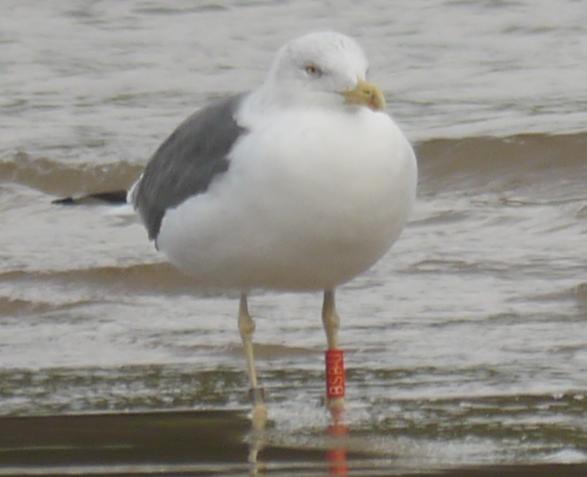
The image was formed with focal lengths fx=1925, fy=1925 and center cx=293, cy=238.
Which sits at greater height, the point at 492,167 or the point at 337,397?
the point at 337,397

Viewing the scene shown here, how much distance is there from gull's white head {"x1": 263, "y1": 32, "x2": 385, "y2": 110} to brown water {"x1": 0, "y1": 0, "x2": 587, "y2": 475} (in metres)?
1.03

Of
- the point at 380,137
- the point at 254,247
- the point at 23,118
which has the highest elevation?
the point at 380,137

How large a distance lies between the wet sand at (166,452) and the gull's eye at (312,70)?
1141 millimetres

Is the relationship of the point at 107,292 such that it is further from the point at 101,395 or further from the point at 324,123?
the point at 324,123

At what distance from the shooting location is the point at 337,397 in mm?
6406

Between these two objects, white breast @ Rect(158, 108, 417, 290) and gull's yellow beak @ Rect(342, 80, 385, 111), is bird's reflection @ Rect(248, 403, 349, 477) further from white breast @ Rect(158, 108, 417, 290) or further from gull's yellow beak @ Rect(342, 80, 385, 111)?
gull's yellow beak @ Rect(342, 80, 385, 111)

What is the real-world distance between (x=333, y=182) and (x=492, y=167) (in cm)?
498

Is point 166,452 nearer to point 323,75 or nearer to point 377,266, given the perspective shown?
point 323,75

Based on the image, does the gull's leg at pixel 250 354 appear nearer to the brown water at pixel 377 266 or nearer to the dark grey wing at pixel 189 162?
the brown water at pixel 377 266

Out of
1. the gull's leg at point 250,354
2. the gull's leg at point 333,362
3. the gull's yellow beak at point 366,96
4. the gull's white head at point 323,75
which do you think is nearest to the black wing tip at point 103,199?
the gull's leg at point 250,354

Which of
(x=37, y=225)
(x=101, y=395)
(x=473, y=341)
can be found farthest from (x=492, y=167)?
(x=101, y=395)

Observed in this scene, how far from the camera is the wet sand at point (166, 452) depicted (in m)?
5.48

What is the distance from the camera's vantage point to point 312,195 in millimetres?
5914

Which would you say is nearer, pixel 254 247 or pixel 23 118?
pixel 254 247
